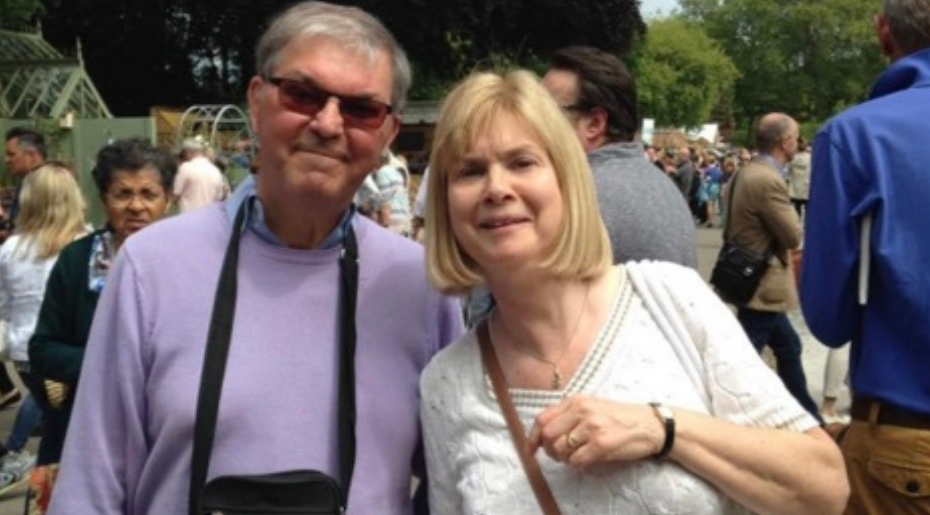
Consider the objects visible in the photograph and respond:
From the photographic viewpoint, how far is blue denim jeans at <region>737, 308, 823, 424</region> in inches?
283

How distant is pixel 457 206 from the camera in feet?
7.30

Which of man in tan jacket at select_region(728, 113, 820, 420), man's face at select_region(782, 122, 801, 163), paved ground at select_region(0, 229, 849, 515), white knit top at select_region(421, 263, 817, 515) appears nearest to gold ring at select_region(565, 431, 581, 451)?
white knit top at select_region(421, 263, 817, 515)

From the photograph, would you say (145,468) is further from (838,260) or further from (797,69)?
(797,69)

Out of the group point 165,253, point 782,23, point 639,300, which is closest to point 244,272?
point 165,253

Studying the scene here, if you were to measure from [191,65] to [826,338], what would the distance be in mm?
36612

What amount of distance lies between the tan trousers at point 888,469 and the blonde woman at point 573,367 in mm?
875

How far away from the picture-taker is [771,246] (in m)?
7.19

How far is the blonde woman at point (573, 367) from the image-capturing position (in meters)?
2.03

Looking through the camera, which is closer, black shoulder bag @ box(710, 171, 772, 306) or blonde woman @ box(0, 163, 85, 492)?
blonde woman @ box(0, 163, 85, 492)

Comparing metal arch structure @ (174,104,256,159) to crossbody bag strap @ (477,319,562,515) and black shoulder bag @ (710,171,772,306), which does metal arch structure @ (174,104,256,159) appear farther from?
crossbody bag strap @ (477,319,562,515)

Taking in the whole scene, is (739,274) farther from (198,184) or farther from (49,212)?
(198,184)

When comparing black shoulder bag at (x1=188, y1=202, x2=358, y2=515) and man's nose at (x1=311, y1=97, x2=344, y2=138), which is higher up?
man's nose at (x1=311, y1=97, x2=344, y2=138)

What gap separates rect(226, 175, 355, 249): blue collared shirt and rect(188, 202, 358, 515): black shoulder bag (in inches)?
0.9

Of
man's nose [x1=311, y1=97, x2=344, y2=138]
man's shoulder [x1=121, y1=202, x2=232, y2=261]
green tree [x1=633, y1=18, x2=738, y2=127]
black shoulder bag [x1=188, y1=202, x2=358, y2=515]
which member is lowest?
green tree [x1=633, y1=18, x2=738, y2=127]
